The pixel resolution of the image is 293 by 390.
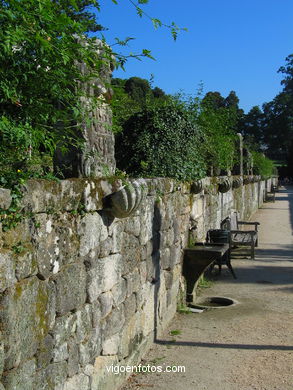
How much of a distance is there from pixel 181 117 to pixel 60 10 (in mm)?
4218

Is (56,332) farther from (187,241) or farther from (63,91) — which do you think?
(187,241)

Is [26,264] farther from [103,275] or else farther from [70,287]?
[103,275]

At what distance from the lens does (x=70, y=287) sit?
9.51 feet

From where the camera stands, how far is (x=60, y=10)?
9.39 feet

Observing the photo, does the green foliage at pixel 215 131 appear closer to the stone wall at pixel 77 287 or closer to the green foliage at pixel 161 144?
the green foliage at pixel 161 144

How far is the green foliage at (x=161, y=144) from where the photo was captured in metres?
6.23

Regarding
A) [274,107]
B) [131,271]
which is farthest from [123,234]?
[274,107]

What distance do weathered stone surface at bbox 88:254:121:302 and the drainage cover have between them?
8.51ft

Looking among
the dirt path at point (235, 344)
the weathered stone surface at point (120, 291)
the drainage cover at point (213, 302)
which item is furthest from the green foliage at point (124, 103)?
the drainage cover at point (213, 302)

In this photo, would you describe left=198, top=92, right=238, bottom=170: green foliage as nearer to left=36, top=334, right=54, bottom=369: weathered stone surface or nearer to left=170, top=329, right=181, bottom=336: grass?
left=170, top=329, right=181, bottom=336: grass

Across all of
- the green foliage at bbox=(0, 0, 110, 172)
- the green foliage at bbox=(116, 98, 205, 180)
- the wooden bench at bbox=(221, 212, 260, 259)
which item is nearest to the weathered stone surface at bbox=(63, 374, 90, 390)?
the green foliage at bbox=(0, 0, 110, 172)

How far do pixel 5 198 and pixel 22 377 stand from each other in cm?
87

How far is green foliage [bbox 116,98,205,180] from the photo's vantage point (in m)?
6.23

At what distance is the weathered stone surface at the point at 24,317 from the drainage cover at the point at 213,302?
3.65 metres
